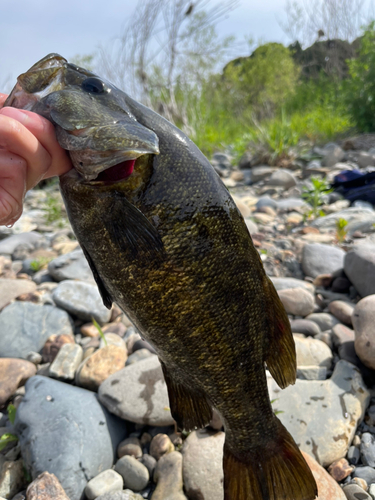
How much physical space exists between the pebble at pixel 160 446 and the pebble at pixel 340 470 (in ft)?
3.49

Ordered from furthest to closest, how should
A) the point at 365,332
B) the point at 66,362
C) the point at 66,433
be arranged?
the point at 66,362 → the point at 365,332 → the point at 66,433

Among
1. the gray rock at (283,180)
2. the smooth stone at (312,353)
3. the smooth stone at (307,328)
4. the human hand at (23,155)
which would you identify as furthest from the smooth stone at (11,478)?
the gray rock at (283,180)

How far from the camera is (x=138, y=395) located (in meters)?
2.79

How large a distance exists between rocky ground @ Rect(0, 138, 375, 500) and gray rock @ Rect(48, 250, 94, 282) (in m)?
0.02

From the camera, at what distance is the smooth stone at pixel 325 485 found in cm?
211

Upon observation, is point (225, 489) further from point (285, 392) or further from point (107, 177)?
point (107, 177)

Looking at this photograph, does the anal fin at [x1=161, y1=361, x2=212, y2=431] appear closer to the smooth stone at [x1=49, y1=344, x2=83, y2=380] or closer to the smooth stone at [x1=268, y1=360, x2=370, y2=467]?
the smooth stone at [x1=268, y1=360, x2=370, y2=467]

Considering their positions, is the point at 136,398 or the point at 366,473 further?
the point at 136,398

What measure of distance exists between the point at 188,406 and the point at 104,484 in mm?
980

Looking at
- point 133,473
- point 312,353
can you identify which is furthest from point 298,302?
point 133,473

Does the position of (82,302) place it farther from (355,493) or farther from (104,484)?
(355,493)

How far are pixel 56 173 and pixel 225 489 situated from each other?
5.68 feet

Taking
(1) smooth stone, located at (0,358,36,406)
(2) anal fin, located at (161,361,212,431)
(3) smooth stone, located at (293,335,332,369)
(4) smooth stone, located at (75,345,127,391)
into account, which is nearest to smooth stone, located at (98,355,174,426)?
(4) smooth stone, located at (75,345,127,391)

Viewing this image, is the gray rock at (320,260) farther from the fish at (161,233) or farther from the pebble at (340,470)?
the fish at (161,233)
